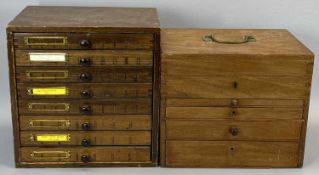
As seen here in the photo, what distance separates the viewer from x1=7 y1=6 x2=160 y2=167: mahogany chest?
3164 mm

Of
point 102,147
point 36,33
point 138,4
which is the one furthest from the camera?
point 138,4

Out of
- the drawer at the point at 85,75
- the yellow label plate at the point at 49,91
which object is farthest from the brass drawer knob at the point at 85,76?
the yellow label plate at the point at 49,91

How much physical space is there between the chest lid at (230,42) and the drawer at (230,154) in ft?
1.54

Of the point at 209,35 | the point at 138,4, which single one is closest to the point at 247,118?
the point at 209,35

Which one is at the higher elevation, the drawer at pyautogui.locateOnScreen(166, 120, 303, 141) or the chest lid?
the chest lid

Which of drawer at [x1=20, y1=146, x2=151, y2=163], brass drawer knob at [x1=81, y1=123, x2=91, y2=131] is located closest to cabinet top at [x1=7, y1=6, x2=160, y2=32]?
brass drawer knob at [x1=81, y1=123, x2=91, y2=131]

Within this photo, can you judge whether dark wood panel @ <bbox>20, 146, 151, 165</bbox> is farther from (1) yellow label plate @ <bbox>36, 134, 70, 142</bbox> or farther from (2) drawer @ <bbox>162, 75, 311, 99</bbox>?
(2) drawer @ <bbox>162, 75, 311, 99</bbox>

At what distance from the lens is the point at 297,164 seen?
3412 mm

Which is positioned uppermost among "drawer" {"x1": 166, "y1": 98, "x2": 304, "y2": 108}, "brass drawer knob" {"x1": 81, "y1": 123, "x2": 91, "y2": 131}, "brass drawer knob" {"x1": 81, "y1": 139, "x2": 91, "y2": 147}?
"drawer" {"x1": 166, "y1": 98, "x2": 304, "y2": 108}

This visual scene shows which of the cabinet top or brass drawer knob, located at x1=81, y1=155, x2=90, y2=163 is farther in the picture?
brass drawer knob, located at x1=81, y1=155, x2=90, y2=163

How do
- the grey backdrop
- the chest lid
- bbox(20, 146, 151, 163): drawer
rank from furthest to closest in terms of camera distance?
the grey backdrop, bbox(20, 146, 151, 163): drawer, the chest lid

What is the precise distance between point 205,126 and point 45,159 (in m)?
0.82

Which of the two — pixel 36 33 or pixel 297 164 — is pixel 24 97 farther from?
pixel 297 164

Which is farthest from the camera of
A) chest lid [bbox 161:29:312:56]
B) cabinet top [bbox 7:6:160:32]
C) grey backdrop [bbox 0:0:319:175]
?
grey backdrop [bbox 0:0:319:175]
